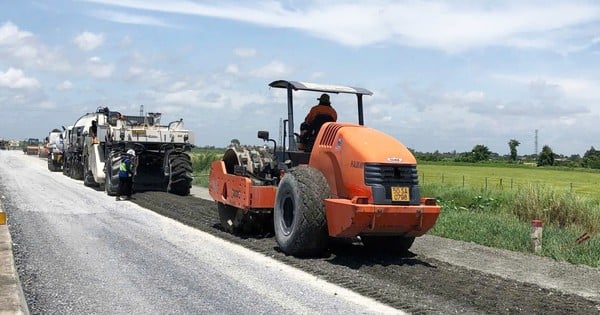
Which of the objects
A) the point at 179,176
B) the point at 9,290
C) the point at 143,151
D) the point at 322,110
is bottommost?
the point at 9,290

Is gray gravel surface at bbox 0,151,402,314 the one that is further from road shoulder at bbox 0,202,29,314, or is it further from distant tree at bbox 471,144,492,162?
distant tree at bbox 471,144,492,162

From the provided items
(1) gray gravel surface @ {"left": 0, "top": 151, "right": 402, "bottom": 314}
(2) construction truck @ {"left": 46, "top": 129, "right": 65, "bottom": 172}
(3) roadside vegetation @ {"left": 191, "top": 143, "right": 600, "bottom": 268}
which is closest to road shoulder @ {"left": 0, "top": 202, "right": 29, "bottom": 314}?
(1) gray gravel surface @ {"left": 0, "top": 151, "right": 402, "bottom": 314}

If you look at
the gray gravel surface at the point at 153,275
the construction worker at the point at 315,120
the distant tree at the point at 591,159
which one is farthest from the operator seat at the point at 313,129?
the distant tree at the point at 591,159

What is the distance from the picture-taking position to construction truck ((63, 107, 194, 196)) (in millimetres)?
20859

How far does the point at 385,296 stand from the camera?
7352 mm

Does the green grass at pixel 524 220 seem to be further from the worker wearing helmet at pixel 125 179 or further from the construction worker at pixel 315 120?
→ the worker wearing helmet at pixel 125 179

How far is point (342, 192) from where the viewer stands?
9312 millimetres

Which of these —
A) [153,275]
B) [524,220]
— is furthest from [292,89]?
[524,220]

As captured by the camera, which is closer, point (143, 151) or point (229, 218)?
point (229, 218)

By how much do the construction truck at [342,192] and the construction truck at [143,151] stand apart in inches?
403

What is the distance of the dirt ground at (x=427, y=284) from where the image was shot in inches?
275

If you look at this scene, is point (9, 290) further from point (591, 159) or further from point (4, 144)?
point (4, 144)

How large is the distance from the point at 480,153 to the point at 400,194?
75.8 m

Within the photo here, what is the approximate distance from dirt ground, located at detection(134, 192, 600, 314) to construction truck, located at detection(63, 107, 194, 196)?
1013 centimetres
